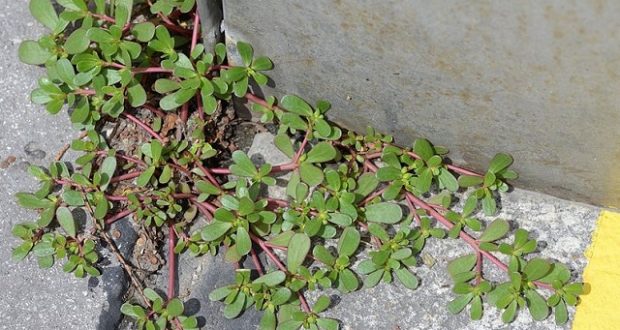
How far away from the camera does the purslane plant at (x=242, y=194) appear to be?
228cm

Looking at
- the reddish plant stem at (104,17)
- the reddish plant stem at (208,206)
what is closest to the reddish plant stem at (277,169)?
the reddish plant stem at (208,206)

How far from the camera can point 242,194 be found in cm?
235

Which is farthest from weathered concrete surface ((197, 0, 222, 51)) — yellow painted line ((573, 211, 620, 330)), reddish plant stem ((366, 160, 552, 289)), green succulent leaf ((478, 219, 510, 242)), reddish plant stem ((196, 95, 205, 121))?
yellow painted line ((573, 211, 620, 330))

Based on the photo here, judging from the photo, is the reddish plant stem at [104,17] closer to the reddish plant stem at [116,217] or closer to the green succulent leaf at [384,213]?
the reddish plant stem at [116,217]

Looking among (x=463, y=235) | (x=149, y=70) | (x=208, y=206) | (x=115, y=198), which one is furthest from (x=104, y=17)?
(x=463, y=235)

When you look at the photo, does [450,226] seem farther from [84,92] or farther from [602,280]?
[84,92]

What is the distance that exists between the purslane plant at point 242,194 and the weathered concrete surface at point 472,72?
0.07 meters

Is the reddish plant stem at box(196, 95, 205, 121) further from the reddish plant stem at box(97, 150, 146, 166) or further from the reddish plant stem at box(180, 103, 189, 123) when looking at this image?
the reddish plant stem at box(97, 150, 146, 166)

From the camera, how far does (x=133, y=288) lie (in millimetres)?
2361

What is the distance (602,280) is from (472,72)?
0.73 m

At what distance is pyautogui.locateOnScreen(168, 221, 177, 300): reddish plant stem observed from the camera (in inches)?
92.0

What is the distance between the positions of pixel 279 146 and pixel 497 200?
2.09ft

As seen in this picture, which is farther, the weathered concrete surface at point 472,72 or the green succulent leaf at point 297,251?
the green succulent leaf at point 297,251

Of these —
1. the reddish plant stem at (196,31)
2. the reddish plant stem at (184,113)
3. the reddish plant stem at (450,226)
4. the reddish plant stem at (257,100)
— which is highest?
the reddish plant stem at (196,31)
